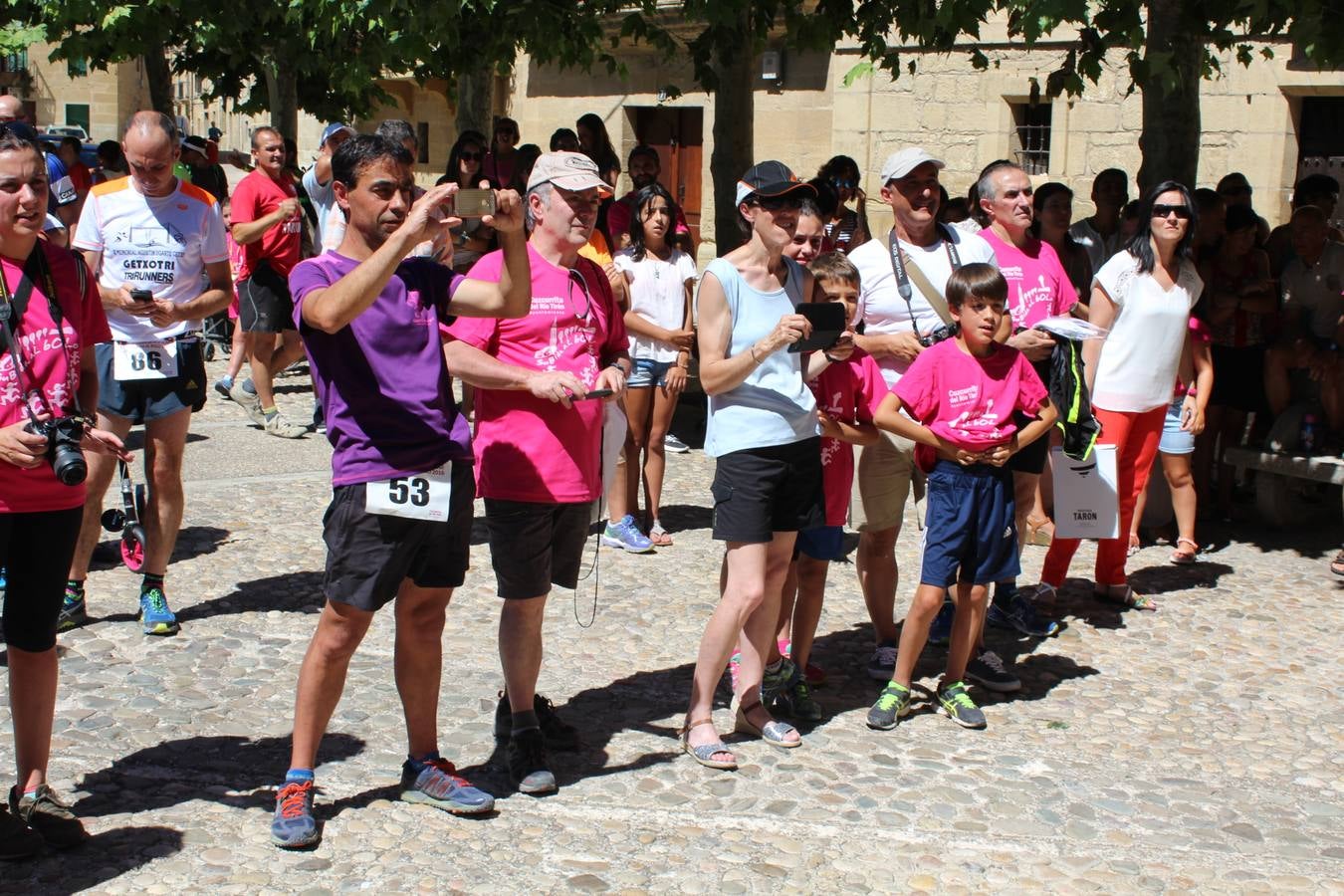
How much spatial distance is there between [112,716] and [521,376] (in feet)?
6.26

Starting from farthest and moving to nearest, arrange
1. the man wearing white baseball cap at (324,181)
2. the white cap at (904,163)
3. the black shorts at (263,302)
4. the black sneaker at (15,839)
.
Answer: the black shorts at (263,302), the man wearing white baseball cap at (324,181), the white cap at (904,163), the black sneaker at (15,839)

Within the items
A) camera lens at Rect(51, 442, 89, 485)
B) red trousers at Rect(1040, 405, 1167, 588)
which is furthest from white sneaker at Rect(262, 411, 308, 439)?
camera lens at Rect(51, 442, 89, 485)

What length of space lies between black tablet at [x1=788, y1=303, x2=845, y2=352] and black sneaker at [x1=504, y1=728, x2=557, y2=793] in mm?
1464

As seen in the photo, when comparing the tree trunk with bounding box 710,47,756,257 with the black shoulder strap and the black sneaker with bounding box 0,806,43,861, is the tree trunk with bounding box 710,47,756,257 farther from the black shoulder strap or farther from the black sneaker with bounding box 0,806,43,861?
the black sneaker with bounding box 0,806,43,861

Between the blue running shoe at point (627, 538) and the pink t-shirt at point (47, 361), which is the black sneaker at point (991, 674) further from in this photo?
the pink t-shirt at point (47, 361)

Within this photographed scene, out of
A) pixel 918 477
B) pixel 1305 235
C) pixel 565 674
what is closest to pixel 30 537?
pixel 565 674

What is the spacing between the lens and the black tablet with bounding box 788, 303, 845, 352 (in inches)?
199

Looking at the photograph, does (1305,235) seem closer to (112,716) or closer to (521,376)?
(521,376)

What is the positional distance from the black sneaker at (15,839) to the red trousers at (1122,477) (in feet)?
14.7

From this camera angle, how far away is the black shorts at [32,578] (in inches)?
172

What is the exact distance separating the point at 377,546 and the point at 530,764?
949 mm

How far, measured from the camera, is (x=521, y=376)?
4.76 m

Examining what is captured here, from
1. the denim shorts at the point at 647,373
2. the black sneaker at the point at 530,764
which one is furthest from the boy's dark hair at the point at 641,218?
the black sneaker at the point at 530,764

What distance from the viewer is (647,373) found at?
8141 millimetres
